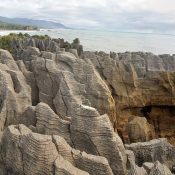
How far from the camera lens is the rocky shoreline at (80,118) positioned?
32.3ft

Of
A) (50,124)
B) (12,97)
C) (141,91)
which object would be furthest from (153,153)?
(141,91)

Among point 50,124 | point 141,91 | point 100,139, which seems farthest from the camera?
point 141,91

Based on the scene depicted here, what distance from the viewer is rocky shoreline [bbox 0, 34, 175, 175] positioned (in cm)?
985

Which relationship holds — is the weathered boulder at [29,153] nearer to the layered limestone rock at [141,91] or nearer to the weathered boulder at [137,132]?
the weathered boulder at [137,132]

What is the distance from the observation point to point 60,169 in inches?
363

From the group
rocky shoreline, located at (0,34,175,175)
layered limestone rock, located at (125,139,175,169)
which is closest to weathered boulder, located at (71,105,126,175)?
rocky shoreline, located at (0,34,175,175)

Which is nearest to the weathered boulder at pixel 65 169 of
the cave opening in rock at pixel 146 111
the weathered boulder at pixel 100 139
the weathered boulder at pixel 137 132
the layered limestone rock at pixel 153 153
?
the weathered boulder at pixel 100 139

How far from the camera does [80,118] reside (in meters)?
11.2

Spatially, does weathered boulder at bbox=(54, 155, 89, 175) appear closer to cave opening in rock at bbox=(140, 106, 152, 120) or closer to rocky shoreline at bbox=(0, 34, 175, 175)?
rocky shoreline at bbox=(0, 34, 175, 175)

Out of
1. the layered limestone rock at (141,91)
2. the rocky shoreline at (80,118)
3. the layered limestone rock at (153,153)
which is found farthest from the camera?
the layered limestone rock at (141,91)

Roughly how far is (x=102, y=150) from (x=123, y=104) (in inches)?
463

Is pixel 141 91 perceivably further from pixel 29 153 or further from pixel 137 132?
pixel 29 153

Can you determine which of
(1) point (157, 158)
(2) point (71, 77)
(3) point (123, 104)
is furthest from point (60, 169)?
(3) point (123, 104)

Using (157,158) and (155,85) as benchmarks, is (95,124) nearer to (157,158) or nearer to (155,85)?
(157,158)
